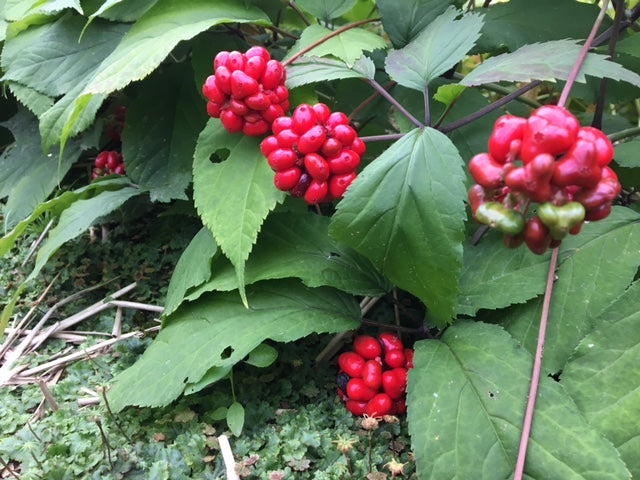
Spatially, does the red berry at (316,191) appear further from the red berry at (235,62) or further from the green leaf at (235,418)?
the green leaf at (235,418)

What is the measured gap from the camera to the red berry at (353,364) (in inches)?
45.7

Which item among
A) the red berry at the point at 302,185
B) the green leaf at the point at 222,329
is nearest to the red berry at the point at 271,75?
the red berry at the point at 302,185

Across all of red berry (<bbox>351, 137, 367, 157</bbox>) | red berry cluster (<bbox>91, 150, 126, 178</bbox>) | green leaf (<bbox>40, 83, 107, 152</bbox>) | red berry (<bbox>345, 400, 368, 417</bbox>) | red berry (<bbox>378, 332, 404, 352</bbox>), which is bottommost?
red berry (<bbox>345, 400, 368, 417</bbox>)

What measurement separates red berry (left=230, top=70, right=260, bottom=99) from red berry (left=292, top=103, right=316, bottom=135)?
117mm

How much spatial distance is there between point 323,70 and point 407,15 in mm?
315

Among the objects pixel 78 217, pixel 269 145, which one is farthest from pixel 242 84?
pixel 78 217

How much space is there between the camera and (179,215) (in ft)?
5.66

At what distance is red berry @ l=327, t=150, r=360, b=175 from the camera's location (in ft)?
3.46

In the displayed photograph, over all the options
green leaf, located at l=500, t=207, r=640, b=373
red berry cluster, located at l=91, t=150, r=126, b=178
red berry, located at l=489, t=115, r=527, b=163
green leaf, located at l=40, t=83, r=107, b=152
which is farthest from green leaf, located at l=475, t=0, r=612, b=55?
red berry cluster, located at l=91, t=150, r=126, b=178

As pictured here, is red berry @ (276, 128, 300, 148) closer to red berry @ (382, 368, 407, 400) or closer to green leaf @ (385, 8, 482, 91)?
green leaf @ (385, 8, 482, 91)

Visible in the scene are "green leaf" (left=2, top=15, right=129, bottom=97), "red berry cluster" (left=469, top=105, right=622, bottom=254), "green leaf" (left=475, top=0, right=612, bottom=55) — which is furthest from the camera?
"green leaf" (left=2, top=15, right=129, bottom=97)

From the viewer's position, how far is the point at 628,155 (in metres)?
1.23

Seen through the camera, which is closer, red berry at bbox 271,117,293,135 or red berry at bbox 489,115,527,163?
red berry at bbox 489,115,527,163

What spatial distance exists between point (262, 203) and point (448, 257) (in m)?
0.39
